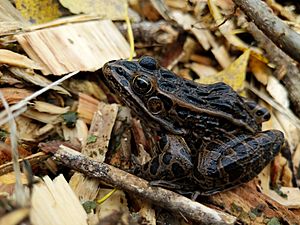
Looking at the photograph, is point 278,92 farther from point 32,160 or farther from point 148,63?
point 32,160

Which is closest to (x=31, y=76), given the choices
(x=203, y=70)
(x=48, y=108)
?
(x=48, y=108)

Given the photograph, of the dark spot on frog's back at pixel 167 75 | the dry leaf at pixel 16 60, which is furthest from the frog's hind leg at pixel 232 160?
the dry leaf at pixel 16 60

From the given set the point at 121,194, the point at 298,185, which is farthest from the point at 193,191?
the point at 298,185

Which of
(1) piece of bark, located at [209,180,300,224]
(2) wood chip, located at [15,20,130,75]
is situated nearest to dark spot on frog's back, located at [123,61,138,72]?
(2) wood chip, located at [15,20,130,75]

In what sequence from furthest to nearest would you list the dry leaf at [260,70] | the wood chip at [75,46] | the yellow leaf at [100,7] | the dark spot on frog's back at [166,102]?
the dry leaf at [260,70], the yellow leaf at [100,7], the wood chip at [75,46], the dark spot on frog's back at [166,102]

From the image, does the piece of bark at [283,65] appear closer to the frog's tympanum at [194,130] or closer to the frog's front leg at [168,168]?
the frog's tympanum at [194,130]
